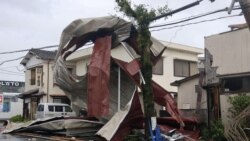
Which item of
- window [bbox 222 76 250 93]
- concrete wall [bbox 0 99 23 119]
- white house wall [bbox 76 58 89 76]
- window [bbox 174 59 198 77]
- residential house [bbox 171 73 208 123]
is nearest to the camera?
window [bbox 222 76 250 93]

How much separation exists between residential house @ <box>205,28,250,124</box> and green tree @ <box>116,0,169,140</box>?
520cm

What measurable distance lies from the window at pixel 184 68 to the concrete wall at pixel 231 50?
49.7ft

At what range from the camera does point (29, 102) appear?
44531 millimetres

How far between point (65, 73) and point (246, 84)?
26.0 ft

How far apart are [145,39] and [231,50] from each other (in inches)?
236

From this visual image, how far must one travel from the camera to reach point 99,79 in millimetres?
17141

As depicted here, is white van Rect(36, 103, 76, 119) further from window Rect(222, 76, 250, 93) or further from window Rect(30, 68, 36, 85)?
window Rect(222, 76, 250, 93)

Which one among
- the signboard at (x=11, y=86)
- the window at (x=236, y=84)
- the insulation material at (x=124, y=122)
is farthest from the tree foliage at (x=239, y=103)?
the signboard at (x=11, y=86)

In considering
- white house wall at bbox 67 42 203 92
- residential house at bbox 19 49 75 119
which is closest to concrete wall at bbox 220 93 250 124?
white house wall at bbox 67 42 203 92

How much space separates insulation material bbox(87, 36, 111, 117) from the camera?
1697 centimetres

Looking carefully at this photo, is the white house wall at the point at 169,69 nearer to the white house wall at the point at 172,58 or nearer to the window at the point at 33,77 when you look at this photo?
the white house wall at the point at 172,58

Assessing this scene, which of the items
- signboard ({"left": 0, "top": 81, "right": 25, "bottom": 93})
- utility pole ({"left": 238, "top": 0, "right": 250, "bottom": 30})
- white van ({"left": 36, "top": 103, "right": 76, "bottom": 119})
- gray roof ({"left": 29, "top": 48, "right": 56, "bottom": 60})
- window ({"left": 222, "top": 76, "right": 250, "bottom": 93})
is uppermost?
gray roof ({"left": 29, "top": 48, "right": 56, "bottom": 60})

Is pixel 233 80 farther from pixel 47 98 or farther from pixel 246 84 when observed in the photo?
pixel 47 98

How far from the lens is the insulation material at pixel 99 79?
1697 centimetres
